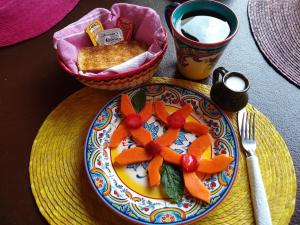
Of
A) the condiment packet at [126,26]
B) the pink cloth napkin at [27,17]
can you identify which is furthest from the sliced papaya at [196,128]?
the pink cloth napkin at [27,17]

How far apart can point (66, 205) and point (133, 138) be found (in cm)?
18

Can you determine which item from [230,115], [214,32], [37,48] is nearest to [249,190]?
[230,115]

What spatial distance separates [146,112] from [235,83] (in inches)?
7.7

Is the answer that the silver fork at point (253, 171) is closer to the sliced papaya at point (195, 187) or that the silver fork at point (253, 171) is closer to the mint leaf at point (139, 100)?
the sliced papaya at point (195, 187)

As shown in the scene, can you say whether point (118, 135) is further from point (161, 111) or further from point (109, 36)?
point (109, 36)

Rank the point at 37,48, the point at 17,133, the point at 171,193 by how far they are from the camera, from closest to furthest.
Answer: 1. the point at 171,193
2. the point at 17,133
3. the point at 37,48

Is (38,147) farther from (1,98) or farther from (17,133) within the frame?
(1,98)

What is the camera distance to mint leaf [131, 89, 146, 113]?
677 mm

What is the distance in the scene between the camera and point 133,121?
646mm

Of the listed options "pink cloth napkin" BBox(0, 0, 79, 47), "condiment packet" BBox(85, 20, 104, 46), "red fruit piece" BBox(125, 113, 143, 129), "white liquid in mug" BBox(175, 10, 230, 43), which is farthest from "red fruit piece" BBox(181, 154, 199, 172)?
"pink cloth napkin" BBox(0, 0, 79, 47)

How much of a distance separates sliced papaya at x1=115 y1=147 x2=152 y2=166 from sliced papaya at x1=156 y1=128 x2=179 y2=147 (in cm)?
4

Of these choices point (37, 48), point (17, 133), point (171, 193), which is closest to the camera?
point (171, 193)

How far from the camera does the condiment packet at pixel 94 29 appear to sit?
0.73 metres

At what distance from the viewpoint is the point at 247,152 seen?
2.06ft
